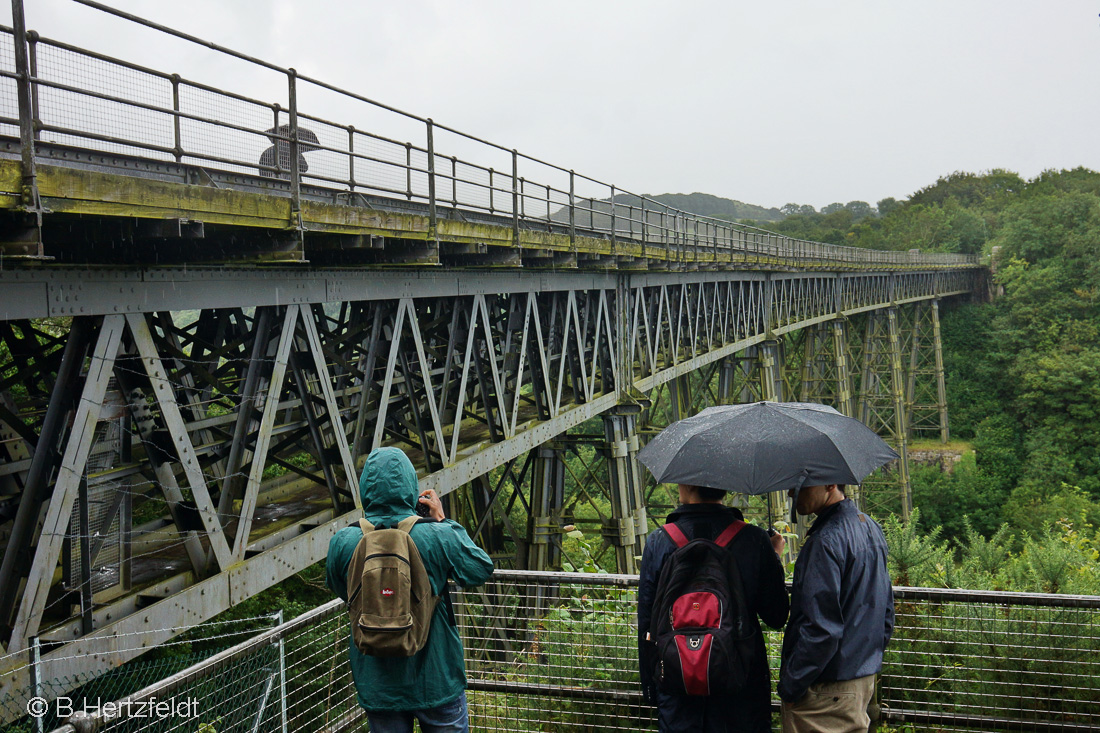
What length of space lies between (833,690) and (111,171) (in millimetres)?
4839

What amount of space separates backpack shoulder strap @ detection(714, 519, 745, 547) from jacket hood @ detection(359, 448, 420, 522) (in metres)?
1.07

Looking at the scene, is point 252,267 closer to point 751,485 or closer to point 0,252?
point 0,252

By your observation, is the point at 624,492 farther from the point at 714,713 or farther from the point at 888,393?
the point at 888,393

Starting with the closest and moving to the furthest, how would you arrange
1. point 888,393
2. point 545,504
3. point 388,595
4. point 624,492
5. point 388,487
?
point 388,595
point 388,487
point 545,504
point 624,492
point 888,393

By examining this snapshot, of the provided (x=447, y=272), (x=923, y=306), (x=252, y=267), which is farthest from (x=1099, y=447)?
(x=252, y=267)

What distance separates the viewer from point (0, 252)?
Result: 12.1ft

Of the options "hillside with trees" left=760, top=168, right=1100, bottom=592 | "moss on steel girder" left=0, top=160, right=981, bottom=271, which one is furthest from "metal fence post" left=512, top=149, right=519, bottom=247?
"hillside with trees" left=760, top=168, right=1100, bottom=592

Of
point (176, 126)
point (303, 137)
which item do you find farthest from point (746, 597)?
point (303, 137)

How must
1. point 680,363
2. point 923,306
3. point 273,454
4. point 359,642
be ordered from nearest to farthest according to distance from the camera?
1. point 359,642
2. point 273,454
3. point 680,363
4. point 923,306

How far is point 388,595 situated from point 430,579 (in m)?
0.18

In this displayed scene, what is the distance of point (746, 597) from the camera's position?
2.95 metres

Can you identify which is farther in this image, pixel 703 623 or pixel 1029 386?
pixel 1029 386

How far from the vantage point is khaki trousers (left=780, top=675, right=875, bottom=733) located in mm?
2980

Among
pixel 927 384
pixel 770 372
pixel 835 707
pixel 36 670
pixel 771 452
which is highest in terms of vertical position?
pixel 771 452
